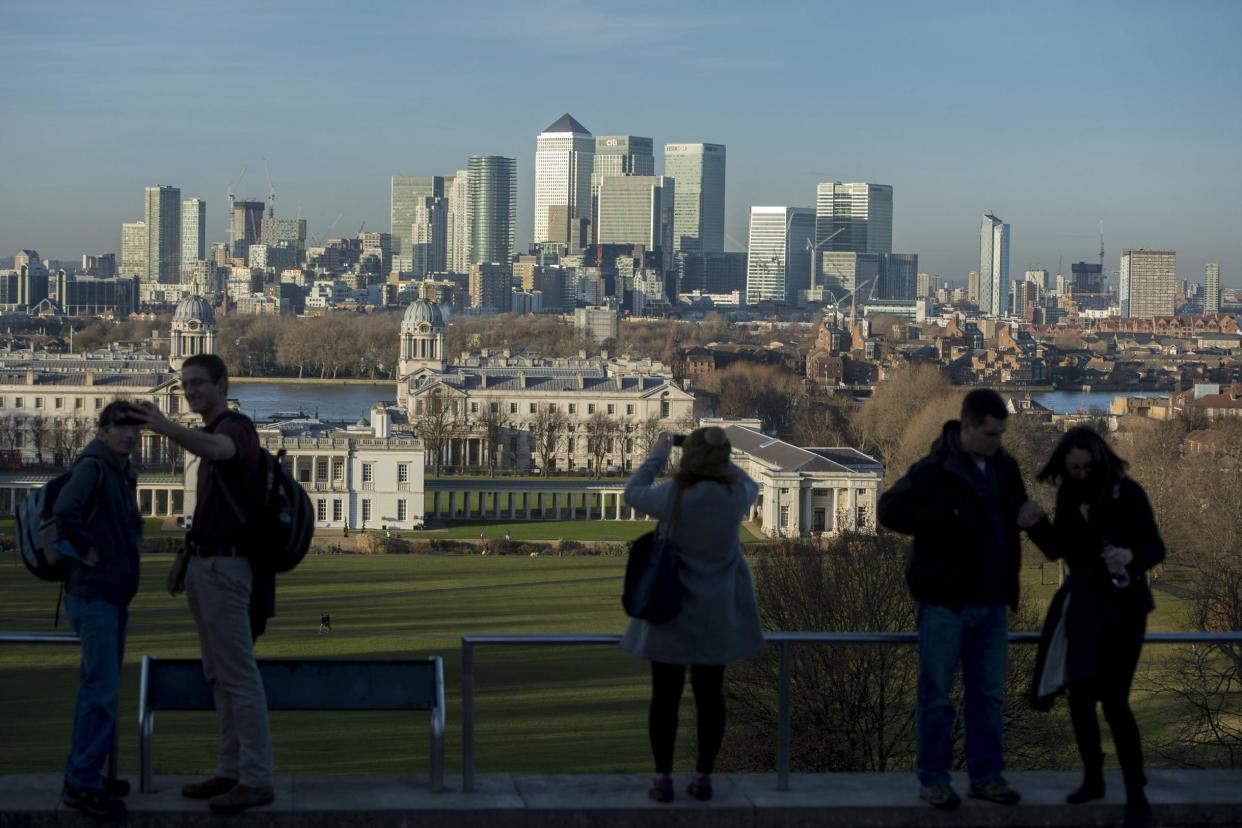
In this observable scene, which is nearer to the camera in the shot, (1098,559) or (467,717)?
(1098,559)

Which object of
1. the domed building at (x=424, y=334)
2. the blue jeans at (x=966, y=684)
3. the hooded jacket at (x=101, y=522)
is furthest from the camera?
the domed building at (x=424, y=334)

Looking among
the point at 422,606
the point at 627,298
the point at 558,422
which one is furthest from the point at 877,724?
the point at 627,298

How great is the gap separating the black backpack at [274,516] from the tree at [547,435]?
46.6 meters

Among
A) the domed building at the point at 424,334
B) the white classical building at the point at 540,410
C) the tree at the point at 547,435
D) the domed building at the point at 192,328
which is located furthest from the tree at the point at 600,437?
the domed building at the point at 192,328

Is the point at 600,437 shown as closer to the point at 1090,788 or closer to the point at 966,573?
the point at 1090,788

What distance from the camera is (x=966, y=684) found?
228 inches

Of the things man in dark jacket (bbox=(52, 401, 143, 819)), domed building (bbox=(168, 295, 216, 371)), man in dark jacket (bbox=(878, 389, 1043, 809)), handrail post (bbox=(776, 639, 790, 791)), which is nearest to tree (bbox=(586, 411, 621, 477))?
domed building (bbox=(168, 295, 216, 371))

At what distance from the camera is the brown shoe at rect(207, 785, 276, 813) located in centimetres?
541

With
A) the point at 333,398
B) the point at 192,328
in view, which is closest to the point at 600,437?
the point at 192,328

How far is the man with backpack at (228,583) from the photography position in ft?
17.6

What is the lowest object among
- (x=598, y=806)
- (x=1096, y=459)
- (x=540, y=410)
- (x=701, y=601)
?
(x=540, y=410)

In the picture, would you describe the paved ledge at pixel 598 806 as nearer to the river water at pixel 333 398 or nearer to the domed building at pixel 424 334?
the river water at pixel 333 398

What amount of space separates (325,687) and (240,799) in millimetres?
464

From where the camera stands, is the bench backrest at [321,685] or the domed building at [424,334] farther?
the domed building at [424,334]
